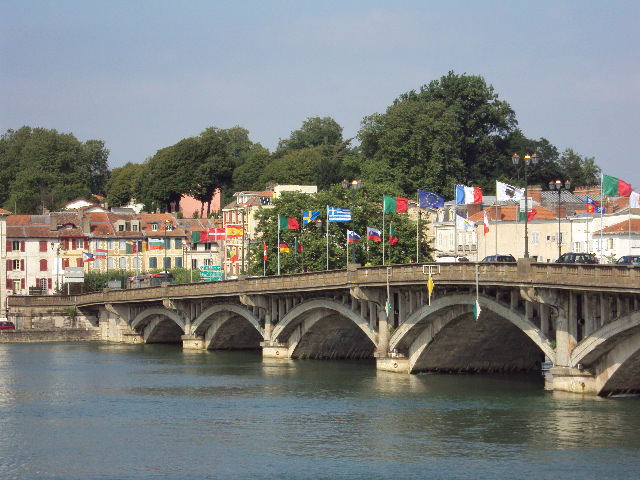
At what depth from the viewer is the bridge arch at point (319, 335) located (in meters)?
92.5

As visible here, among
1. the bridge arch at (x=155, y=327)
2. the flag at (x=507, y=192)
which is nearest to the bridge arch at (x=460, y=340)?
the flag at (x=507, y=192)

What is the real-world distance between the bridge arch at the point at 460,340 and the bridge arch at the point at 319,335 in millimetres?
10889

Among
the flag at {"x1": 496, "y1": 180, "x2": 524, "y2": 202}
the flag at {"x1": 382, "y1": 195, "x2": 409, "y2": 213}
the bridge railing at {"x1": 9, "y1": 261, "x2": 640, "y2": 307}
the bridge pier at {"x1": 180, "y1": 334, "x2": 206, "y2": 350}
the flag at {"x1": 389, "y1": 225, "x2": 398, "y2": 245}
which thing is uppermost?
the flag at {"x1": 382, "y1": 195, "x2": 409, "y2": 213}

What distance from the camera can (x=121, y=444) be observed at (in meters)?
58.9

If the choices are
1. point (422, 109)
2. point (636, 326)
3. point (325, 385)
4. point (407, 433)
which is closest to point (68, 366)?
point (325, 385)

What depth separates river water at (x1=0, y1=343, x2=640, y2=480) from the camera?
5234 cm

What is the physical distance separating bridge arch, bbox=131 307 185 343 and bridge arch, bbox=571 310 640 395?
201 feet

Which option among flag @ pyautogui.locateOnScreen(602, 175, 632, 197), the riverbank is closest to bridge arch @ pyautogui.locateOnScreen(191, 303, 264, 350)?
the riverbank

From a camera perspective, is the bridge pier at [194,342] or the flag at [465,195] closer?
the flag at [465,195]

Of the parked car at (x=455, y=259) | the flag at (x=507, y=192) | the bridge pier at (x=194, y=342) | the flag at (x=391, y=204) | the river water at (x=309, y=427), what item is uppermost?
the flag at (x=391, y=204)

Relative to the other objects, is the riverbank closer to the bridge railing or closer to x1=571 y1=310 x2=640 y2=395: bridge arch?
the bridge railing

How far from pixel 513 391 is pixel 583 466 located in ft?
72.7

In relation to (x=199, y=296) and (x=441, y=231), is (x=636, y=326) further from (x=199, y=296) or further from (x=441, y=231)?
(x=441, y=231)

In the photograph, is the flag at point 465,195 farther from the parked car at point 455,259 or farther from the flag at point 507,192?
the parked car at point 455,259
